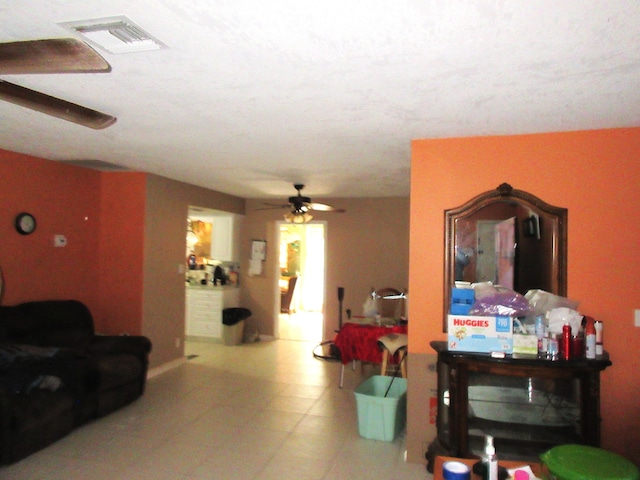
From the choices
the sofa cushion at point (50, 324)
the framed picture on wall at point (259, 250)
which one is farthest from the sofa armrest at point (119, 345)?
the framed picture on wall at point (259, 250)

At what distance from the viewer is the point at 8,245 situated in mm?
4207

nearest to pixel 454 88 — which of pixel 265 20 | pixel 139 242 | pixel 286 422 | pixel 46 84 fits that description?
pixel 265 20

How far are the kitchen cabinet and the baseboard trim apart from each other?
1.22 m

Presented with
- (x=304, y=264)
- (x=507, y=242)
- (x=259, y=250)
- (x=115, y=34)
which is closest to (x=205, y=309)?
(x=259, y=250)

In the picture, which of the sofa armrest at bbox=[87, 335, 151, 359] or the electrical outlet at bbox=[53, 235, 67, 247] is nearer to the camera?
the sofa armrest at bbox=[87, 335, 151, 359]

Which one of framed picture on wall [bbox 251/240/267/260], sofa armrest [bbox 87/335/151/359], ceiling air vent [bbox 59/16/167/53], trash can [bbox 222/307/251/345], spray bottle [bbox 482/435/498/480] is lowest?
trash can [bbox 222/307/251/345]

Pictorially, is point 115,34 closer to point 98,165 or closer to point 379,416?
point 379,416

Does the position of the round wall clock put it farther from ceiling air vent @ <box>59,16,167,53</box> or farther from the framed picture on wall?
the framed picture on wall

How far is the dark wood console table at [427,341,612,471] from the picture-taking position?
2.72 m

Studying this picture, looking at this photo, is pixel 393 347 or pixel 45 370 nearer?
pixel 45 370

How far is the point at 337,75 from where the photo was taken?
2.19 meters

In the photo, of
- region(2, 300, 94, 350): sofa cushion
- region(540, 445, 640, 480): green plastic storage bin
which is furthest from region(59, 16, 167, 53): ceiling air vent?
region(2, 300, 94, 350): sofa cushion

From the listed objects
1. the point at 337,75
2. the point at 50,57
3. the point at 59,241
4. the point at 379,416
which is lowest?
the point at 379,416

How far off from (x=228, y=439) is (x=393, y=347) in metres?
1.64
